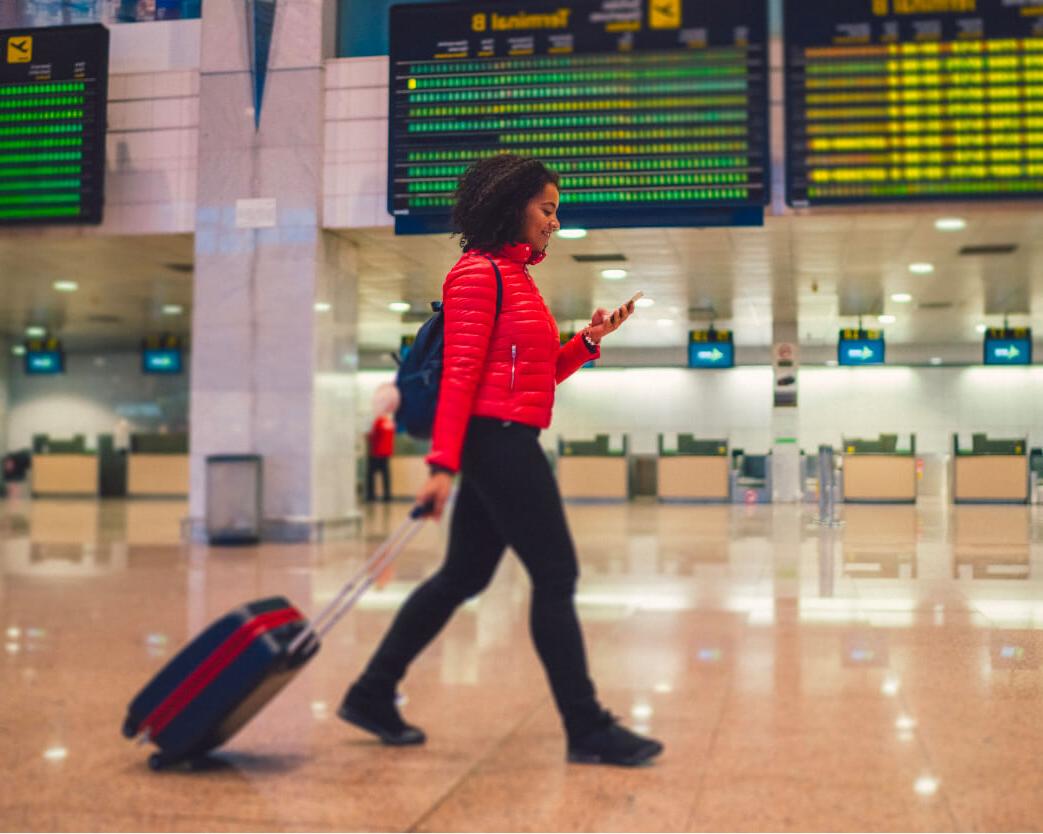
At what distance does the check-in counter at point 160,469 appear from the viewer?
22016mm

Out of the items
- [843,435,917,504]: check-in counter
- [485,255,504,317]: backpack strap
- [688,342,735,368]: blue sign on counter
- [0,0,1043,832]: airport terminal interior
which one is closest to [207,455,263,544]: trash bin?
[0,0,1043,832]: airport terminal interior

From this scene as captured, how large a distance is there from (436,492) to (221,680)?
2.48ft

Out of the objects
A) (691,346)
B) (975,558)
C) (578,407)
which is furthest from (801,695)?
(578,407)

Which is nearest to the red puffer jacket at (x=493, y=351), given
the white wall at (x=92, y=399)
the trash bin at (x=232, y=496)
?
the trash bin at (x=232, y=496)

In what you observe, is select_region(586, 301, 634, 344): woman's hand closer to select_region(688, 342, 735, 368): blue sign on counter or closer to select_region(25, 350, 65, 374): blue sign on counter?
select_region(688, 342, 735, 368): blue sign on counter

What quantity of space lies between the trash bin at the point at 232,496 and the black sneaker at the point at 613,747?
7.50m

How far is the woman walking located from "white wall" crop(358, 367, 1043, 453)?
11.7 metres

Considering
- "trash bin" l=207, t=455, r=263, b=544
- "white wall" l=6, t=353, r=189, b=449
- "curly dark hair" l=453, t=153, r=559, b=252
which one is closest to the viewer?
"curly dark hair" l=453, t=153, r=559, b=252

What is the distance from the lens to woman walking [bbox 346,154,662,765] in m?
2.65

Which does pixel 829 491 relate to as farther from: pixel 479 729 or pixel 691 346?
pixel 479 729

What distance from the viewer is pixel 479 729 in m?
3.29

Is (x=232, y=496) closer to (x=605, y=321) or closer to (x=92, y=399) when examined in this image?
(x=605, y=321)

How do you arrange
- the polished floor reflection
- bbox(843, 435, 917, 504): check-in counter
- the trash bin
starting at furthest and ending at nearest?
bbox(843, 435, 917, 504): check-in counter < the trash bin < the polished floor reflection

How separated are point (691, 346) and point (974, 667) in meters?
15.3
